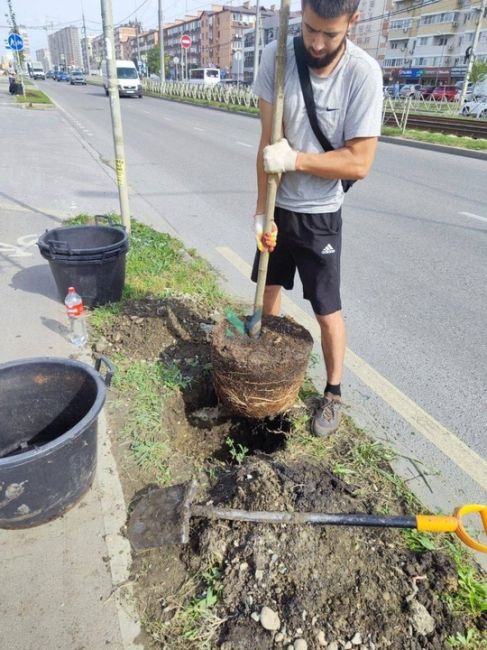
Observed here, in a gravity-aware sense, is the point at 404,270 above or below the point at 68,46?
below

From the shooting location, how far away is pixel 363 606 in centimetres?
165

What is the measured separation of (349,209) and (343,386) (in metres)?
4.68

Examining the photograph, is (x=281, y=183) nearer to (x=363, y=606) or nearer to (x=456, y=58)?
(x=363, y=606)

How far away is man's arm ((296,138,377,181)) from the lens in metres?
2.03

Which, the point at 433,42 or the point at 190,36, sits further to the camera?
the point at 190,36

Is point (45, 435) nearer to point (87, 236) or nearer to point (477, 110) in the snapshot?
point (87, 236)

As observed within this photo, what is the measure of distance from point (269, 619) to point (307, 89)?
83.0 inches

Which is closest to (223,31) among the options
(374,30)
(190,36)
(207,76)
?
(190,36)

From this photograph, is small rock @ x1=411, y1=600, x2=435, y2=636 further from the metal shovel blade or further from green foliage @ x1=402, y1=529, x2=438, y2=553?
the metal shovel blade

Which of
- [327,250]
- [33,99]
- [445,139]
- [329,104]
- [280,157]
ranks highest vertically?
[329,104]

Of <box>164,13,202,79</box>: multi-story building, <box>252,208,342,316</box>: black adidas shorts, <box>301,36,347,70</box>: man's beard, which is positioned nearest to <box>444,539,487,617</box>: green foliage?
<box>252,208,342,316</box>: black adidas shorts

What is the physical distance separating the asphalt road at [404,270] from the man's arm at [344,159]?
1.46 m

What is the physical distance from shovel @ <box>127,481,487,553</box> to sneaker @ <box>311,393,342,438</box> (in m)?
0.69

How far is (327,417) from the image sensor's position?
256 centimetres
